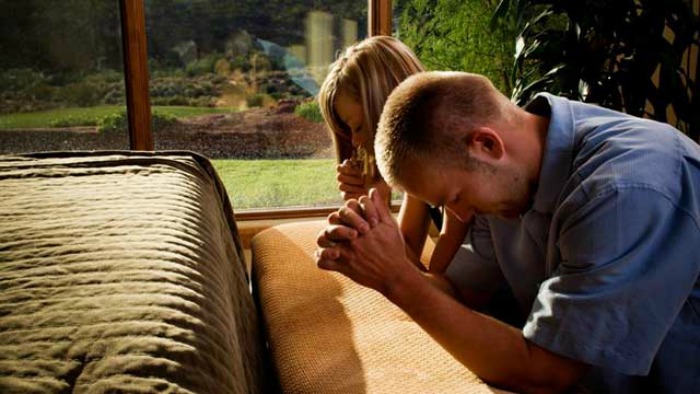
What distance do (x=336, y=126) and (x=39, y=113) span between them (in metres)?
1.54

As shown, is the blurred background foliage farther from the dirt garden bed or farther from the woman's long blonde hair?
the dirt garden bed

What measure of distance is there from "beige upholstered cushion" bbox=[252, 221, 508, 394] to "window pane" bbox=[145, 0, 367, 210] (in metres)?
1.47

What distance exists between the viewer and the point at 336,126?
1680 millimetres

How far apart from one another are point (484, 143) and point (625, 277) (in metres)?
0.27

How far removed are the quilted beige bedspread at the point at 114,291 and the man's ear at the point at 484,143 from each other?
1.33 feet

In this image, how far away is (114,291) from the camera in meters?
0.62

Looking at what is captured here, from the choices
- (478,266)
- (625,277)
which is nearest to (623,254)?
(625,277)

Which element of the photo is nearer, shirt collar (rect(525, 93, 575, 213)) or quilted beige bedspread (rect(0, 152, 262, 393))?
quilted beige bedspread (rect(0, 152, 262, 393))

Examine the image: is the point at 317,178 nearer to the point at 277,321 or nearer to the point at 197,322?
the point at 277,321

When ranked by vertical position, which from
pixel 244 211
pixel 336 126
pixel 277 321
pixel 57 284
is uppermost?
pixel 57 284

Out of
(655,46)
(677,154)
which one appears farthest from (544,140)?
(655,46)

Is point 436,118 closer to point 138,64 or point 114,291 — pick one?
point 114,291

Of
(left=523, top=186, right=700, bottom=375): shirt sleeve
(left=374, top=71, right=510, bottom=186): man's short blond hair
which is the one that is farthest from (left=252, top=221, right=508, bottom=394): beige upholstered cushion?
(left=374, top=71, right=510, bottom=186): man's short blond hair

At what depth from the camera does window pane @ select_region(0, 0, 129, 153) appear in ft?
8.27
